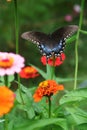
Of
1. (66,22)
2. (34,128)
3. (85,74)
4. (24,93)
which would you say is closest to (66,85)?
(85,74)

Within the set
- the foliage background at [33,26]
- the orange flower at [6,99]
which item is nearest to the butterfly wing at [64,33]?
the orange flower at [6,99]

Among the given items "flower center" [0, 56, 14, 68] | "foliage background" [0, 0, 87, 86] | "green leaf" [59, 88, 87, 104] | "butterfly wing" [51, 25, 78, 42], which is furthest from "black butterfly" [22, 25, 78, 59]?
"foliage background" [0, 0, 87, 86]

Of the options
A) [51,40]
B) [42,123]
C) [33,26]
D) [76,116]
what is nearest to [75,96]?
[76,116]

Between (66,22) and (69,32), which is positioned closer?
(69,32)

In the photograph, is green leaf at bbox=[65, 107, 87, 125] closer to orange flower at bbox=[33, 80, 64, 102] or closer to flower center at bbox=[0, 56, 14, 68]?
orange flower at bbox=[33, 80, 64, 102]

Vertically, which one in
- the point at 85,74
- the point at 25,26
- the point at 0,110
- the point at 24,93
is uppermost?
the point at 0,110

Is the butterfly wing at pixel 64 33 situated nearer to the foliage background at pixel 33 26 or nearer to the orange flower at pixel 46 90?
the orange flower at pixel 46 90

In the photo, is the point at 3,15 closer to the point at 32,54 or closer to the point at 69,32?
Result: the point at 32,54
